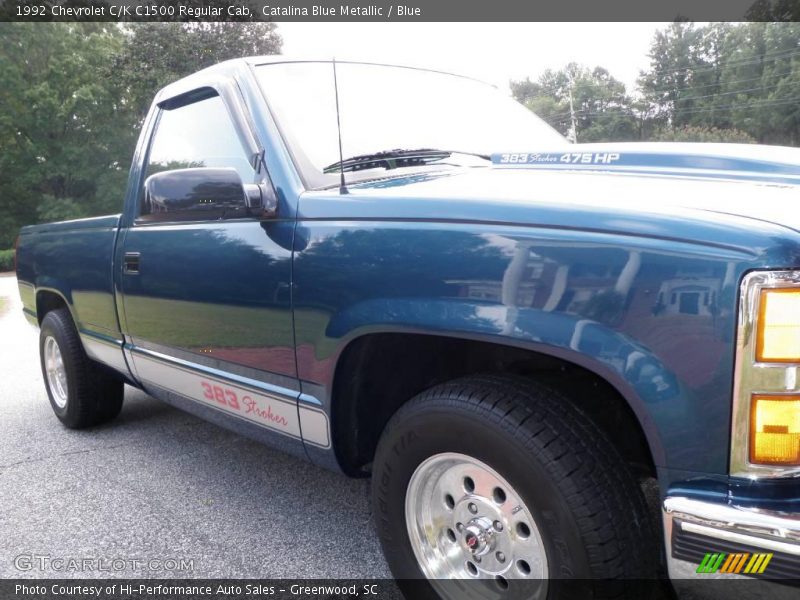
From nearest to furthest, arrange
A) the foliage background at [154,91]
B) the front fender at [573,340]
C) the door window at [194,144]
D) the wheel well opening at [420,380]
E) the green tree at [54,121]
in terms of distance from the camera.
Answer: the front fender at [573,340] → the wheel well opening at [420,380] → the door window at [194,144] → the foliage background at [154,91] → the green tree at [54,121]

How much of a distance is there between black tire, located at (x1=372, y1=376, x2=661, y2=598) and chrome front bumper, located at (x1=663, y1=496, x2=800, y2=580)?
5.2 inches

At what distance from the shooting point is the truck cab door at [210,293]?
2203mm

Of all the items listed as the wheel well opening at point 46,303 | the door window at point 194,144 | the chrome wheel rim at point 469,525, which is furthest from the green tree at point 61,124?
the chrome wheel rim at point 469,525

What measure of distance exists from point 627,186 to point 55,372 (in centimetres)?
397

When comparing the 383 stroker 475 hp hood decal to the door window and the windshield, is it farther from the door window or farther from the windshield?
the door window

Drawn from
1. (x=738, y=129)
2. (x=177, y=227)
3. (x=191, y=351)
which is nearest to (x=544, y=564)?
(x=191, y=351)

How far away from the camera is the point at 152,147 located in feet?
10.6

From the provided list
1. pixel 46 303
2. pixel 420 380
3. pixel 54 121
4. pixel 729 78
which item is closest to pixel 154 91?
pixel 54 121

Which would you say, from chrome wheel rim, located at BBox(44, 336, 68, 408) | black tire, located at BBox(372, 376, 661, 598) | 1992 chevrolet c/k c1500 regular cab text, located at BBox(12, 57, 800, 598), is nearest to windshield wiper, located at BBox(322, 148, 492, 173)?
1992 chevrolet c/k c1500 regular cab text, located at BBox(12, 57, 800, 598)

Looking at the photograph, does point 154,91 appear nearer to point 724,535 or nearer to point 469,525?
point 469,525

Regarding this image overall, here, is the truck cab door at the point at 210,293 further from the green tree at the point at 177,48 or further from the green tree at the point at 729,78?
the green tree at the point at 177,48

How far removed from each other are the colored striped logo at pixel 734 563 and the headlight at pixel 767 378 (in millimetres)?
159

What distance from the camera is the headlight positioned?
1.24 metres

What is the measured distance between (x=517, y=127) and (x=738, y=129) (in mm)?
18938
